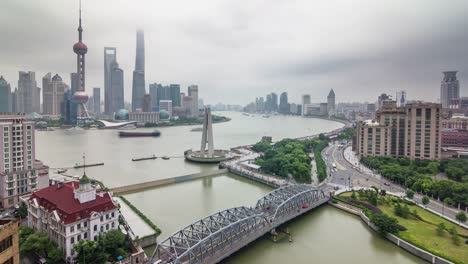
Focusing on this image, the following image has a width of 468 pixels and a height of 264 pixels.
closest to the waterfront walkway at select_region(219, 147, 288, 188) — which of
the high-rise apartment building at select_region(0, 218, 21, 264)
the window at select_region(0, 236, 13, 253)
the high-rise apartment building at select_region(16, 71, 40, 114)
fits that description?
the high-rise apartment building at select_region(0, 218, 21, 264)

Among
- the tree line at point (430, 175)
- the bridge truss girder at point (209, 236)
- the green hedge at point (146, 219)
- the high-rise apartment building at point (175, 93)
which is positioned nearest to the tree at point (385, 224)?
the bridge truss girder at point (209, 236)

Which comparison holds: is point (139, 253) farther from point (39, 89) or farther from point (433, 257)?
point (39, 89)

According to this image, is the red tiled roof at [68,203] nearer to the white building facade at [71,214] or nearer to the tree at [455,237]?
the white building facade at [71,214]

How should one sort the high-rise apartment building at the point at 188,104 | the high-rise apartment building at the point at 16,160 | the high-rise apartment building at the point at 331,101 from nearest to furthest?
the high-rise apartment building at the point at 16,160
the high-rise apartment building at the point at 188,104
the high-rise apartment building at the point at 331,101

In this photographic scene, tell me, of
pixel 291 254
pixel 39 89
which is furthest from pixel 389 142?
pixel 39 89

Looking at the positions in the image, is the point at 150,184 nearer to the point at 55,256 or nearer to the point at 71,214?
the point at 71,214

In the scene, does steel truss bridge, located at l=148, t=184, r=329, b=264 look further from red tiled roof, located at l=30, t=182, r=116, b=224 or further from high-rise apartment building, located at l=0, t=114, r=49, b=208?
high-rise apartment building, located at l=0, t=114, r=49, b=208

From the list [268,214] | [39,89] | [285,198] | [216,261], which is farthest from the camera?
[39,89]
